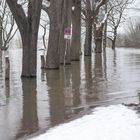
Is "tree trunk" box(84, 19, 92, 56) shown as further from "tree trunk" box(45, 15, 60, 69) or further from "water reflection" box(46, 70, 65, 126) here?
"water reflection" box(46, 70, 65, 126)

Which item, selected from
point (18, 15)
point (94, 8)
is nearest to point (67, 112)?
point (18, 15)

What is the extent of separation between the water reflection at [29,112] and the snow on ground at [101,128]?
3.37 ft

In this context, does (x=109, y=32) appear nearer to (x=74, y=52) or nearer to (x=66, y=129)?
(x=74, y=52)

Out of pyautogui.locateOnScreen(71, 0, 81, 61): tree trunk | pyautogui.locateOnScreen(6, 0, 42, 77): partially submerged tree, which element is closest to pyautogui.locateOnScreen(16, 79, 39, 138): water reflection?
pyautogui.locateOnScreen(6, 0, 42, 77): partially submerged tree

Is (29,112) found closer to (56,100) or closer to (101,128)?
(56,100)

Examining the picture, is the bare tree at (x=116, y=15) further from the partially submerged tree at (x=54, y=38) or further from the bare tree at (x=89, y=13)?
the partially submerged tree at (x=54, y=38)

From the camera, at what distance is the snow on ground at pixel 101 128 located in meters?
7.44

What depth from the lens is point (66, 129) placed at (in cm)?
842

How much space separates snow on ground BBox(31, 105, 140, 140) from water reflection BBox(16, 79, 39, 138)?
103cm

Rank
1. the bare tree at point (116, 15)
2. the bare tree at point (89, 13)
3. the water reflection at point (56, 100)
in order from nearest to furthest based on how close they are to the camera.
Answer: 1. the water reflection at point (56, 100)
2. the bare tree at point (89, 13)
3. the bare tree at point (116, 15)

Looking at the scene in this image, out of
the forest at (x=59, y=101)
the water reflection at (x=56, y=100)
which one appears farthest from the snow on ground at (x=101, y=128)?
the water reflection at (x=56, y=100)

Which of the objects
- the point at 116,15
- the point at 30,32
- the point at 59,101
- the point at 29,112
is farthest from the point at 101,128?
the point at 116,15

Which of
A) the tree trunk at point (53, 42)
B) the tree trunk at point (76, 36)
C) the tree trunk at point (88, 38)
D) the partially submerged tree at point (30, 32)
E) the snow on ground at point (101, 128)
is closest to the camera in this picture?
the snow on ground at point (101, 128)

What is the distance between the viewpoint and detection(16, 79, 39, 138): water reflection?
9609 mm
